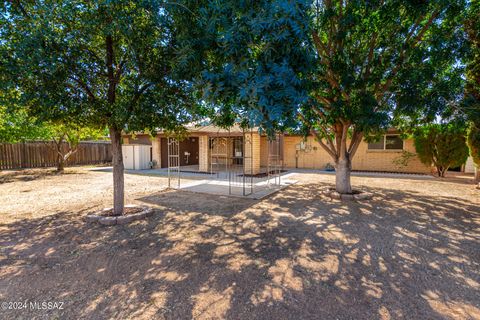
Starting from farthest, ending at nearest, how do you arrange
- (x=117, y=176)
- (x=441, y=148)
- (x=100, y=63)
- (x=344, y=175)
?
(x=441, y=148)
(x=344, y=175)
(x=117, y=176)
(x=100, y=63)

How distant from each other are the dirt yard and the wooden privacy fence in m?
10.2

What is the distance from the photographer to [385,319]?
6.73ft

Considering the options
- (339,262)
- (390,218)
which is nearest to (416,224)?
(390,218)

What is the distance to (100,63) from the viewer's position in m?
4.42

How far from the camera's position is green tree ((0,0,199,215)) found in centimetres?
348

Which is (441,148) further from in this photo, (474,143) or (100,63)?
(100,63)

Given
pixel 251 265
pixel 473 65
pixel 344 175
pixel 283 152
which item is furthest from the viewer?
pixel 283 152

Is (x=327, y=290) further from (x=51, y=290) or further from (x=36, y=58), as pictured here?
(x=36, y=58)

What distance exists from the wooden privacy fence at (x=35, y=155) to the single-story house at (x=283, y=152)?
3.29 metres

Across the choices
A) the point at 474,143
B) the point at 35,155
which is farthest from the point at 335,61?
the point at 35,155

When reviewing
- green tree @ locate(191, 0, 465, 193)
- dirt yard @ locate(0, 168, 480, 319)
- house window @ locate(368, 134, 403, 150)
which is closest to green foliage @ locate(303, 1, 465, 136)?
green tree @ locate(191, 0, 465, 193)

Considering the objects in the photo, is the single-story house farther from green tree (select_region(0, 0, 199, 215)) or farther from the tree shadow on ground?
the tree shadow on ground

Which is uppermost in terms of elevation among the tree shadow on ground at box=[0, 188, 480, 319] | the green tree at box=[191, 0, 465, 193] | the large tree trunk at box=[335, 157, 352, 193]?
the green tree at box=[191, 0, 465, 193]

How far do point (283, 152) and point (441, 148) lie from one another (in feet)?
23.8
